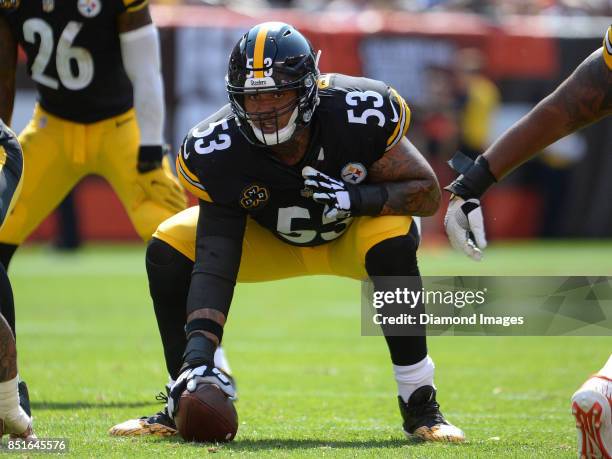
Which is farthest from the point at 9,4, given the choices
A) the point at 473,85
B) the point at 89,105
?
the point at 473,85

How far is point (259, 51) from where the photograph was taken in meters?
3.85

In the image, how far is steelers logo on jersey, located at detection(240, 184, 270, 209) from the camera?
400 cm

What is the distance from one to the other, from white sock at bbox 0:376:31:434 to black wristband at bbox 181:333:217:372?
1.80 feet

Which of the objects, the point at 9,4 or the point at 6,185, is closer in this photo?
the point at 6,185

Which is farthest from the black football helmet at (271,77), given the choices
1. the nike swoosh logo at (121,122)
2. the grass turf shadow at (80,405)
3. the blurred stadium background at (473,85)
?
the blurred stadium background at (473,85)

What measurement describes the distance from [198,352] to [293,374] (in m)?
1.96

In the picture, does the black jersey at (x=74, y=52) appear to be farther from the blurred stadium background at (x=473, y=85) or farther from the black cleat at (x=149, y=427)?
the blurred stadium background at (x=473, y=85)

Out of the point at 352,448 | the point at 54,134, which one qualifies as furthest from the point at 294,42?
the point at 54,134

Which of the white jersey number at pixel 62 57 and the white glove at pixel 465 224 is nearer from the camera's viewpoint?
the white glove at pixel 465 224

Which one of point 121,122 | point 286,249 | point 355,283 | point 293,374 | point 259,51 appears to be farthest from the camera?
point 355,283

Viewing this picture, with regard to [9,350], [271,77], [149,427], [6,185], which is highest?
[271,77]

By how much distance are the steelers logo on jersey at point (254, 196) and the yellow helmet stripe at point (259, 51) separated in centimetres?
43

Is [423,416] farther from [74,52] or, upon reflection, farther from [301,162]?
[74,52]

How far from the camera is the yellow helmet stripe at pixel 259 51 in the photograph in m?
3.82
